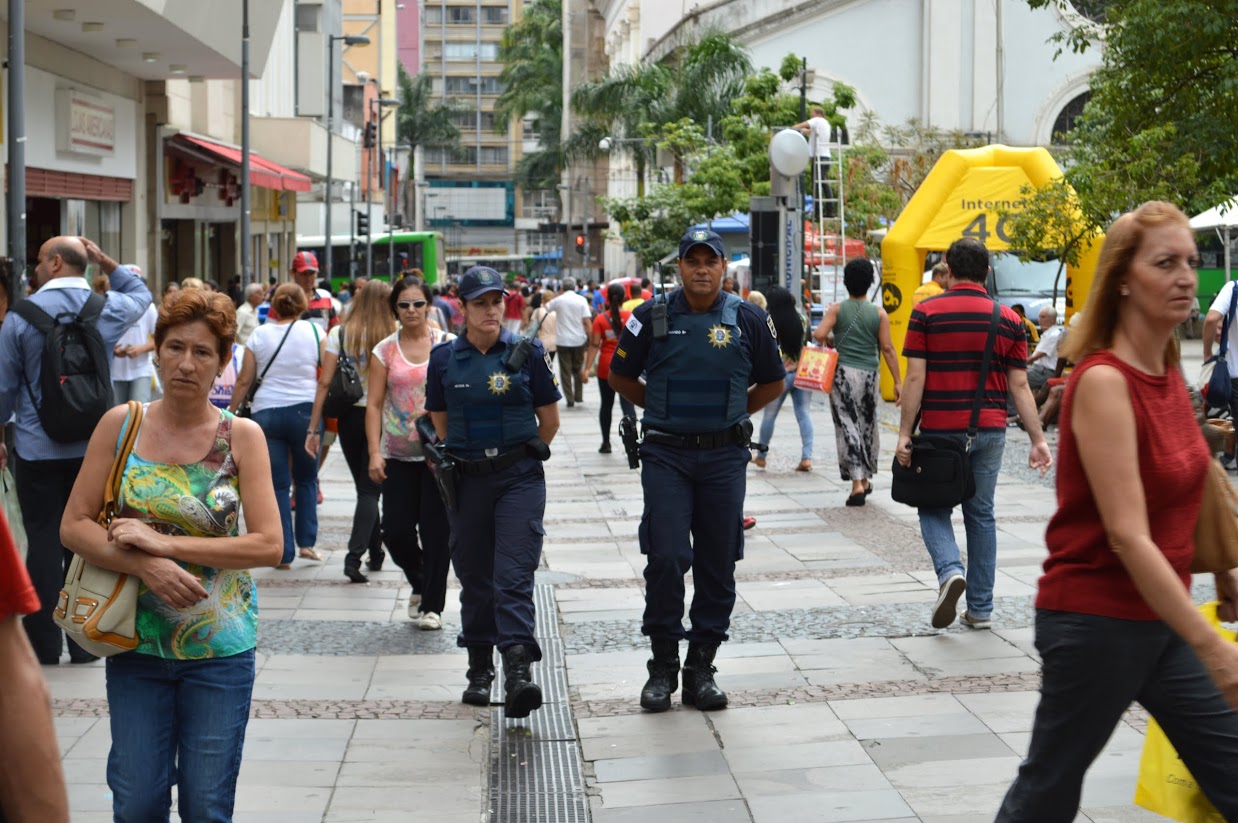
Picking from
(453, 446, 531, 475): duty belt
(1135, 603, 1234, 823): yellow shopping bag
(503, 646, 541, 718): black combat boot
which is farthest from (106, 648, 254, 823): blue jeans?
(453, 446, 531, 475): duty belt

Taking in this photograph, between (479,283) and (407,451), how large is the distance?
1705 millimetres

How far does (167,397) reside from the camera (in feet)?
13.9

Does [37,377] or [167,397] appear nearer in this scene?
[167,397]

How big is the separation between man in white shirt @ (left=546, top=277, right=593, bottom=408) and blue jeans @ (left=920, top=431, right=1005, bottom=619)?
14263 mm

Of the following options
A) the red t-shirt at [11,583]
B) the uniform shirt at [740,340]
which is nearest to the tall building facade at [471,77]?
the uniform shirt at [740,340]

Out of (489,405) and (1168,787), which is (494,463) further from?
(1168,787)

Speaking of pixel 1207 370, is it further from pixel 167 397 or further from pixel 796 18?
pixel 796 18

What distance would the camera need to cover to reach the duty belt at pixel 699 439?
22.1 ft

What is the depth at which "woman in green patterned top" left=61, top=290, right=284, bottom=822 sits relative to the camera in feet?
13.3

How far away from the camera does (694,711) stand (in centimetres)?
688

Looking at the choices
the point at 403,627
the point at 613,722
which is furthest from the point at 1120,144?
the point at 613,722

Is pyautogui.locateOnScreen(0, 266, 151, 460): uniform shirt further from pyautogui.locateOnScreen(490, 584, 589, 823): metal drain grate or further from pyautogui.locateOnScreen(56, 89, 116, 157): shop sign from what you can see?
pyautogui.locateOnScreen(56, 89, 116, 157): shop sign

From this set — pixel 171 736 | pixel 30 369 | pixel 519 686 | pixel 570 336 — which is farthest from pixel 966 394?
pixel 570 336

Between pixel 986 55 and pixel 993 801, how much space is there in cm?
4303
